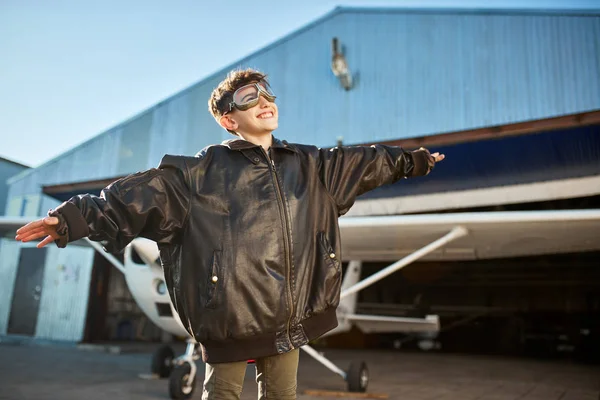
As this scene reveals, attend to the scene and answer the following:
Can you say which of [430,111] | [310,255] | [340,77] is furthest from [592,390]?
[340,77]

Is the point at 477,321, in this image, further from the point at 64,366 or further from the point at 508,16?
the point at 64,366

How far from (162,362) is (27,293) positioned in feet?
26.2

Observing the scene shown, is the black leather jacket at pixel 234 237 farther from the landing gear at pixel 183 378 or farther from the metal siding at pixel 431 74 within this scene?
the metal siding at pixel 431 74

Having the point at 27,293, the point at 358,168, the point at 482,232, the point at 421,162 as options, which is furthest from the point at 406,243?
the point at 27,293

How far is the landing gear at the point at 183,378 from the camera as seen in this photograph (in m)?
4.34

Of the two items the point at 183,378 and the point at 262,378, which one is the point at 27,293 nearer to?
the point at 183,378

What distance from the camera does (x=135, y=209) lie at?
144cm

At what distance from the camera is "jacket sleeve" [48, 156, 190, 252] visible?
4.45 feet

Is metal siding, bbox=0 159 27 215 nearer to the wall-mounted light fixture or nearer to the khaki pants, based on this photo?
the wall-mounted light fixture

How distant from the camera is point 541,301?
1684 cm

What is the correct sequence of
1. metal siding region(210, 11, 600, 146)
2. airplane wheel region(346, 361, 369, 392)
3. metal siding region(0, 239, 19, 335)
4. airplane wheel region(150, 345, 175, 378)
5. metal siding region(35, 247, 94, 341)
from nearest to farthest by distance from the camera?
airplane wheel region(346, 361, 369, 392) → airplane wheel region(150, 345, 175, 378) → metal siding region(210, 11, 600, 146) → metal siding region(35, 247, 94, 341) → metal siding region(0, 239, 19, 335)

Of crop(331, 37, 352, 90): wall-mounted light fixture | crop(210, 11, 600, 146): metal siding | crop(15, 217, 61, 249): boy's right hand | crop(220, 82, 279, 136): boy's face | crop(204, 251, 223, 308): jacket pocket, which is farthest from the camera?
crop(331, 37, 352, 90): wall-mounted light fixture

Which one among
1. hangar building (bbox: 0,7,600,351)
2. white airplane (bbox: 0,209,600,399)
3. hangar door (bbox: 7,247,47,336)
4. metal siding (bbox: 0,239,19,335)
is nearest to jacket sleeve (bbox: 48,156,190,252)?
white airplane (bbox: 0,209,600,399)

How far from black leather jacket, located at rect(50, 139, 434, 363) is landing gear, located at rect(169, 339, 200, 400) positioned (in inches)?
125
